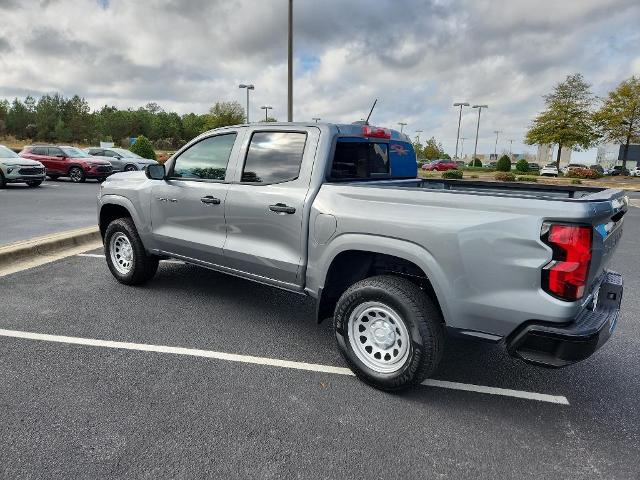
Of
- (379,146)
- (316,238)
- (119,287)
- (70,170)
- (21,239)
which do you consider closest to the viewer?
(316,238)

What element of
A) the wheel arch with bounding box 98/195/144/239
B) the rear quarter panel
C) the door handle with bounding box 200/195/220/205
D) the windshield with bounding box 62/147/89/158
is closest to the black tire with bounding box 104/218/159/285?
the wheel arch with bounding box 98/195/144/239

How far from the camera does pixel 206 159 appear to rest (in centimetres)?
448

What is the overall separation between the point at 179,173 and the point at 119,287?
1.57 meters

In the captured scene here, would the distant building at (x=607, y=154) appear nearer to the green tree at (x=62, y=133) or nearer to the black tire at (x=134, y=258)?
the green tree at (x=62, y=133)

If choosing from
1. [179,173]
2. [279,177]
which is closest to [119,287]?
[179,173]

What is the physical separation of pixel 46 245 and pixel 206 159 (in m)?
3.73

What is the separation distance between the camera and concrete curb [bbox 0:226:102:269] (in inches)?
Result: 240

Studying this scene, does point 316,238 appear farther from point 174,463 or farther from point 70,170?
point 70,170

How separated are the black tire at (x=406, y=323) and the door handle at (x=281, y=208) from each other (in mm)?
795

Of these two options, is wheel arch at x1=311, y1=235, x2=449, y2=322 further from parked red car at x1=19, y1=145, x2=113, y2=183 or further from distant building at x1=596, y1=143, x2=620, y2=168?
distant building at x1=596, y1=143, x2=620, y2=168

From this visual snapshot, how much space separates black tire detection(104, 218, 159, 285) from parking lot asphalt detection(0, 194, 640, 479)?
84 centimetres

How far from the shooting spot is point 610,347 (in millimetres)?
3941

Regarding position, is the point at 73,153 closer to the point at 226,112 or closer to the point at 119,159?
the point at 119,159

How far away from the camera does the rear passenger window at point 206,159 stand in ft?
14.0
